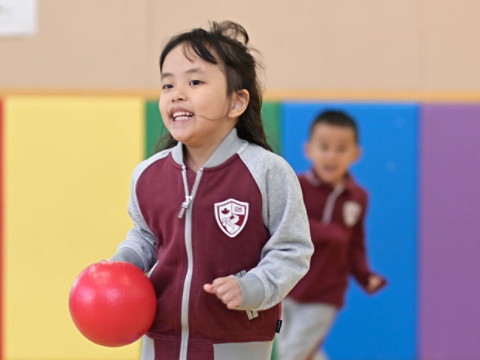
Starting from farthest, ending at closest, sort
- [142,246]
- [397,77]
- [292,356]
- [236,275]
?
1. [397,77]
2. [292,356]
3. [142,246]
4. [236,275]

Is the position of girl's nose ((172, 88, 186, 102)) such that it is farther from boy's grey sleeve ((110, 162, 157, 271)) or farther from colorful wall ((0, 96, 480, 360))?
colorful wall ((0, 96, 480, 360))

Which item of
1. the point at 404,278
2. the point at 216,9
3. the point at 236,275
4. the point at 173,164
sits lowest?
the point at 404,278

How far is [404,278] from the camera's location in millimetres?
3848

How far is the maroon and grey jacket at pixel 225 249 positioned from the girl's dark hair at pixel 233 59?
5.2 inches

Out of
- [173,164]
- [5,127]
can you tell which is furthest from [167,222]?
[5,127]

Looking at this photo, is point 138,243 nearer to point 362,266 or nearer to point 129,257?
point 129,257

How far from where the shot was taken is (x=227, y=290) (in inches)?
74.6

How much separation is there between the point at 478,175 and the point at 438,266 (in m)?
0.44

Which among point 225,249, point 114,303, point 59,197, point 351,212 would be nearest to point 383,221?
point 351,212

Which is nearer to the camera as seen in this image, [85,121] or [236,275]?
[236,275]

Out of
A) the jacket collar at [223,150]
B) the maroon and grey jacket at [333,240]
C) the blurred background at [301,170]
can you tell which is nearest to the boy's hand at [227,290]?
the jacket collar at [223,150]

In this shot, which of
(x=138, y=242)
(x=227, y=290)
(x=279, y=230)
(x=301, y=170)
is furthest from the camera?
(x=301, y=170)

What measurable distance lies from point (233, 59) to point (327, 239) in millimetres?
1751

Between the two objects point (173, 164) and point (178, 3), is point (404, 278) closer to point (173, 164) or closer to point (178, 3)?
point (178, 3)
